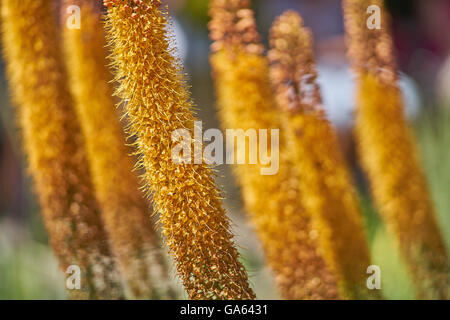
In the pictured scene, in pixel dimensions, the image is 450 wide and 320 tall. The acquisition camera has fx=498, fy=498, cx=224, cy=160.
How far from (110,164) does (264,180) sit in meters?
0.20

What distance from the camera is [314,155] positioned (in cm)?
64

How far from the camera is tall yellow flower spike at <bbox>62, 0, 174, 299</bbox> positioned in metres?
0.62

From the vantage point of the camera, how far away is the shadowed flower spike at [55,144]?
0.61 metres

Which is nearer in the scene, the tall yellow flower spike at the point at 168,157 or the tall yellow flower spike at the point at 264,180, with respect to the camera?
the tall yellow flower spike at the point at 168,157

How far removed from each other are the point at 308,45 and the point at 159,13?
0.23m

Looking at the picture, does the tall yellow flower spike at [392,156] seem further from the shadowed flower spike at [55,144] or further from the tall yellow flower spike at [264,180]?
the shadowed flower spike at [55,144]

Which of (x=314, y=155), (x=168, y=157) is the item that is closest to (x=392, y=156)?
(x=314, y=155)

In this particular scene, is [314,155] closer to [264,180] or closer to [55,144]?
[264,180]

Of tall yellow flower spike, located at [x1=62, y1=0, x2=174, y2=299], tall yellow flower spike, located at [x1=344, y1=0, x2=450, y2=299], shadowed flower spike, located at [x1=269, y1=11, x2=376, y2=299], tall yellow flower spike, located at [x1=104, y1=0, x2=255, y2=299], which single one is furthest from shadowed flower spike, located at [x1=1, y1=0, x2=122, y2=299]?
tall yellow flower spike, located at [x1=344, y1=0, x2=450, y2=299]

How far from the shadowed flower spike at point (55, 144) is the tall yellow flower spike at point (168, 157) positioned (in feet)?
0.47

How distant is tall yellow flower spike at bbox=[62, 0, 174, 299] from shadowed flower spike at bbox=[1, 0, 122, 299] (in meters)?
0.01

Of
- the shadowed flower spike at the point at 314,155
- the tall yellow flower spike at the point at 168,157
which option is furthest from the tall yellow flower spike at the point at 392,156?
the tall yellow flower spike at the point at 168,157

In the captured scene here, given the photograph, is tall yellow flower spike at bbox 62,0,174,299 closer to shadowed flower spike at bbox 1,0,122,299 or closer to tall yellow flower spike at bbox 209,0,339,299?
shadowed flower spike at bbox 1,0,122,299

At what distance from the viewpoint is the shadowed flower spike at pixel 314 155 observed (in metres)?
0.64
